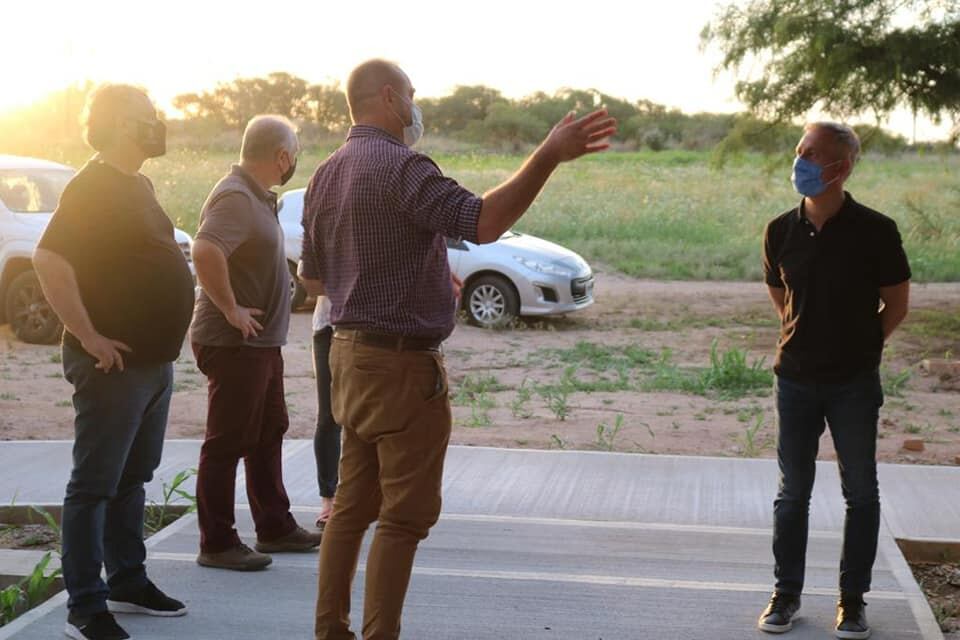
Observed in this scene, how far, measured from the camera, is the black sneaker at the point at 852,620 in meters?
4.66

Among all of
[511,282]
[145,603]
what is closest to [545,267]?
Result: [511,282]

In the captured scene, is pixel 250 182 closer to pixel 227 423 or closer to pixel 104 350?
pixel 227 423

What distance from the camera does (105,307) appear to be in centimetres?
448

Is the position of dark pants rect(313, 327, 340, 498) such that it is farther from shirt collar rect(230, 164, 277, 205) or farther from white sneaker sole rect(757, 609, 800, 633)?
white sneaker sole rect(757, 609, 800, 633)

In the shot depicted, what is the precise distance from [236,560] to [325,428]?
87 cm

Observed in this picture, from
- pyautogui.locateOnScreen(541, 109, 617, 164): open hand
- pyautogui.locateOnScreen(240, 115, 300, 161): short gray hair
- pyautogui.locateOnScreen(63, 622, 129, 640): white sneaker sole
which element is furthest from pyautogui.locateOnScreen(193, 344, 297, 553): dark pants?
pyautogui.locateOnScreen(541, 109, 617, 164): open hand

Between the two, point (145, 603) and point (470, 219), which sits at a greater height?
point (470, 219)

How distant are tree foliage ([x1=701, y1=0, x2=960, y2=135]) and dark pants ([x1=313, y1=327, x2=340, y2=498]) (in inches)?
403

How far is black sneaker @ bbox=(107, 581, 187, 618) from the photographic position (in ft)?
15.9

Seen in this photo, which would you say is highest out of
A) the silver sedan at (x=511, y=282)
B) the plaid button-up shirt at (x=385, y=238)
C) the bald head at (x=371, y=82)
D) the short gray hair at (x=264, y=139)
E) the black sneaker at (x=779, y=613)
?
the bald head at (x=371, y=82)

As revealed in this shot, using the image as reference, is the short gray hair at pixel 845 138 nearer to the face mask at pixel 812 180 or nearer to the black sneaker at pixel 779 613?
the face mask at pixel 812 180

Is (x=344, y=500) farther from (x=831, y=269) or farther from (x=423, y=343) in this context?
(x=831, y=269)

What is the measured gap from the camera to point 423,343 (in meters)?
4.03

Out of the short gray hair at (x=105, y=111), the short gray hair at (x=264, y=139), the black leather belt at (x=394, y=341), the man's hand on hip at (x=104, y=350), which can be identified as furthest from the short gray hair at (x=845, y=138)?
the man's hand on hip at (x=104, y=350)
